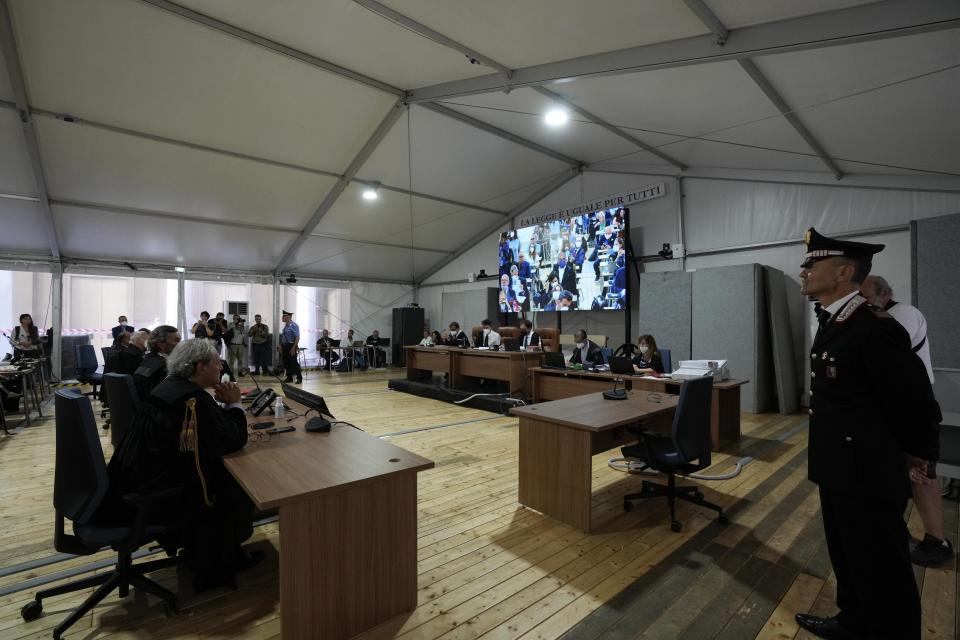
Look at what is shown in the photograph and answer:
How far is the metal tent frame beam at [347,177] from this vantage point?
6.56 metres

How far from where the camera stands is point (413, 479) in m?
1.84

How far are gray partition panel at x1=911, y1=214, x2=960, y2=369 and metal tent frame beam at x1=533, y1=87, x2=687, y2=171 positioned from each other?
373cm

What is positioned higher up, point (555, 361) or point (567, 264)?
point (567, 264)

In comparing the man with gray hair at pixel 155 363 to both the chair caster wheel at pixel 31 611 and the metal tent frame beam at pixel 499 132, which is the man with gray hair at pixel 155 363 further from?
the metal tent frame beam at pixel 499 132

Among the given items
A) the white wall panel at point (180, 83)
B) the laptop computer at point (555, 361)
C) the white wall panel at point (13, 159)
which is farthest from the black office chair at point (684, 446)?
the white wall panel at point (13, 159)

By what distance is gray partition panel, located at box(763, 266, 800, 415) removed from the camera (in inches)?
235

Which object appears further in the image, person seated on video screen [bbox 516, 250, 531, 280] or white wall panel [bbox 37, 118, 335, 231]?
person seated on video screen [bbox 516, 250, 531, 280]

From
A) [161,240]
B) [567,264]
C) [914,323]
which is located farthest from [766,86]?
[161,240]

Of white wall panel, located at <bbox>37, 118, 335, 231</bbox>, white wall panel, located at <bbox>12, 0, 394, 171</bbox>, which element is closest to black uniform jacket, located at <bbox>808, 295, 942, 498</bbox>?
white wall panel, located at <bbox>12, 0, 394, 171</bbox>

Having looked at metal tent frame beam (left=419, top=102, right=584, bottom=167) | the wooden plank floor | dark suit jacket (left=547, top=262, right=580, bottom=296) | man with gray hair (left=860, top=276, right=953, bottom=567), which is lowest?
the wooden plank floor

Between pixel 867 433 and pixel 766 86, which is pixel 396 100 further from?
pixel 867 433

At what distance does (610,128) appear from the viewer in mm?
6395

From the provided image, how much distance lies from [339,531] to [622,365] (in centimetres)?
389

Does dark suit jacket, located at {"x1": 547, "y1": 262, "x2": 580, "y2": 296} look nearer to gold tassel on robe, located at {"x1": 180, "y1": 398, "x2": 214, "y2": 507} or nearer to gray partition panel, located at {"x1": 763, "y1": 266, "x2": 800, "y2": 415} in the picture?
gray partition panel, located at {"x1": 763, "y1": 266, "x2": 800, "y2": 415}
